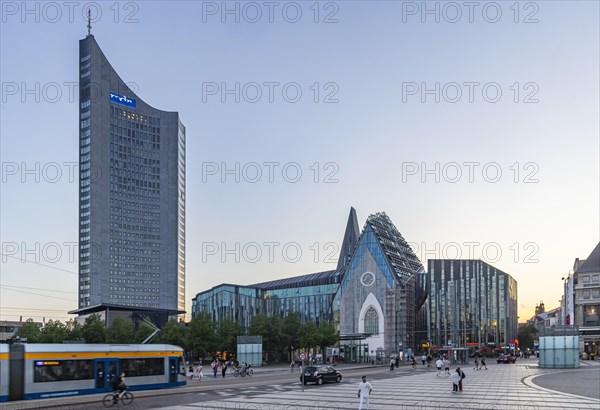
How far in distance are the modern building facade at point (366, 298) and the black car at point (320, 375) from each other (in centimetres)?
8215

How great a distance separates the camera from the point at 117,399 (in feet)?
115

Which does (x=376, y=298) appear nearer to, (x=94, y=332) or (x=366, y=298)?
(x=366, y=298)

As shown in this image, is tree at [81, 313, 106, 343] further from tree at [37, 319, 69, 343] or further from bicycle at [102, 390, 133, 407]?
bicycle at [102, 390, 133, 407]

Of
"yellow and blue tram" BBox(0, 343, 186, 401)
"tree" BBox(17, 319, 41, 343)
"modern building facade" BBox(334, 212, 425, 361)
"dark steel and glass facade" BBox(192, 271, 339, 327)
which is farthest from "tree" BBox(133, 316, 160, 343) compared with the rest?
"dark steel and glass facade" BBox(192, 271, 339, 327)

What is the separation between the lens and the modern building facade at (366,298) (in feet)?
516

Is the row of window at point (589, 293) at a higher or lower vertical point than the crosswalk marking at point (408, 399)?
higher

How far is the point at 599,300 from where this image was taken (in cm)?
13362

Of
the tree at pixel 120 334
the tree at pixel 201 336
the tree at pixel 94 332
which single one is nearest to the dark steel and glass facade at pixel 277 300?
the tree at pixel 120 334

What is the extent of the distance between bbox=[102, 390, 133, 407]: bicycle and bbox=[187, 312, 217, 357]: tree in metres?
68.2

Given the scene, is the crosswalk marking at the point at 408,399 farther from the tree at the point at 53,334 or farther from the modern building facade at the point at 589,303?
the modern building facade at the point at 589,303

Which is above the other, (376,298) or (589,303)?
(589,303)

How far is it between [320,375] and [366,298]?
110382 mm

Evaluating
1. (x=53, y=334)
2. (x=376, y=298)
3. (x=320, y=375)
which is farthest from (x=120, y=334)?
(x=376, y=298)

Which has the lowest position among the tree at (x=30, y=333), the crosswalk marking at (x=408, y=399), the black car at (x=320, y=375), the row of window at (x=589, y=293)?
the tree at (x=30, y=333)
